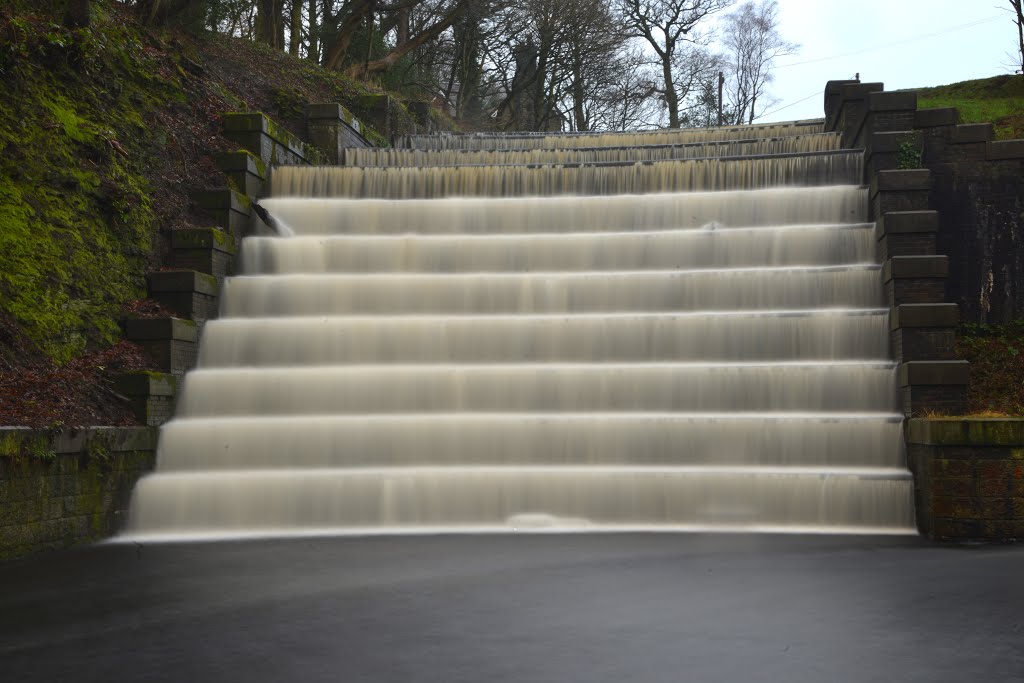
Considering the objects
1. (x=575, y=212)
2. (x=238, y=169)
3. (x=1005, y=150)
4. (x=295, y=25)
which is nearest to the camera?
(x=1005, y=150)

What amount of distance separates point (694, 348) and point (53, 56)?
8266mm

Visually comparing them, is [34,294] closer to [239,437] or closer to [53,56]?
[239,437]

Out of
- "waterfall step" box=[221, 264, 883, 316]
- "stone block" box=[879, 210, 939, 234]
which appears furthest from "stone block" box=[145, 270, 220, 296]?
"stone block" box=[879, 210, 939, 234]

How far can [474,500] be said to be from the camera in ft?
32.2

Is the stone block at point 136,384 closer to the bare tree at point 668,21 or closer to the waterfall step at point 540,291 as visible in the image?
the waterfall step at point 540,291

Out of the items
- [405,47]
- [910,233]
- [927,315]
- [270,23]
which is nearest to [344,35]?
[270,23]

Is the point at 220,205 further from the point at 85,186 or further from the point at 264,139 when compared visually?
the point at 85,186

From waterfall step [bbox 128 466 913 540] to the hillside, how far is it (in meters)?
1.23

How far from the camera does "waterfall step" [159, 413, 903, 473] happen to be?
33.4 feet

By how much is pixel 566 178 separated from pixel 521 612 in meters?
9.44

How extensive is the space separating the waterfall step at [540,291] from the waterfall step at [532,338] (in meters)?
0.36

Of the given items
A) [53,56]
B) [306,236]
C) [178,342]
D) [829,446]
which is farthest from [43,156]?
[829,446]

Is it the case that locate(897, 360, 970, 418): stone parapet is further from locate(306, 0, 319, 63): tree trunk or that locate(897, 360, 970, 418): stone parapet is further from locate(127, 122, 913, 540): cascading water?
locate(306, 0, 319, 63): tree trunk

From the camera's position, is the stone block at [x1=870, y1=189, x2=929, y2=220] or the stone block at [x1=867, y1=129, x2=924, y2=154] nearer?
the stone block at [x1=870, y1=189, x2=929, y2=220]
